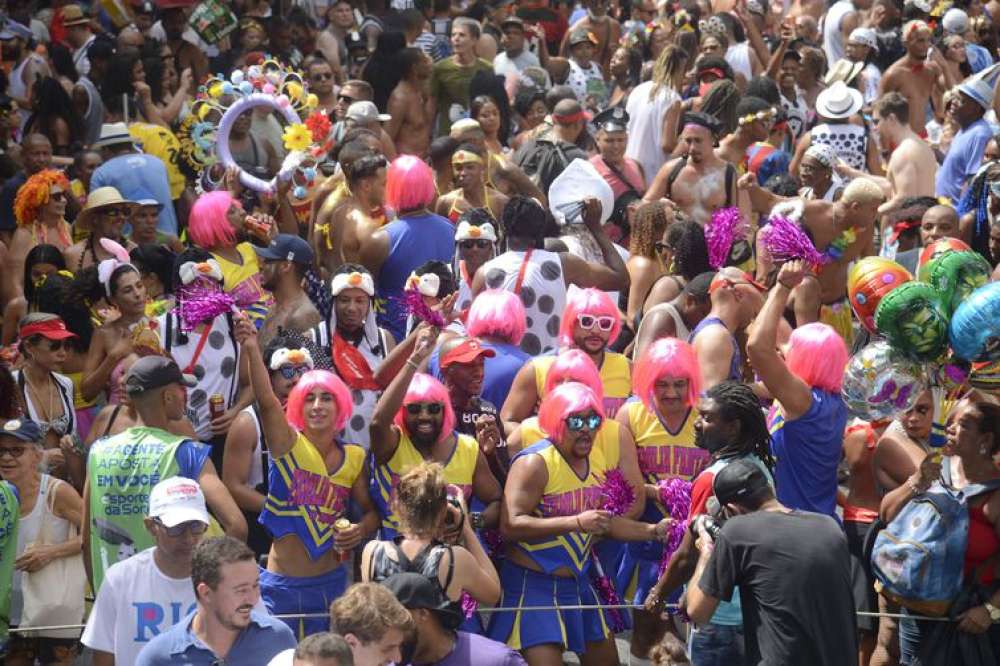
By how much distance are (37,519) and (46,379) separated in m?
1.27

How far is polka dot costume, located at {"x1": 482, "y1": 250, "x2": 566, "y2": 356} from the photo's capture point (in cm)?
844

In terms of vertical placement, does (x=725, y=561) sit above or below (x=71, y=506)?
above

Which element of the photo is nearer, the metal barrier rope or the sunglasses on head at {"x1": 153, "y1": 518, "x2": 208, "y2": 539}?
the sunglasses on head at {"x1": 153, "y1": 518, "x2": 208, "y2": 539}

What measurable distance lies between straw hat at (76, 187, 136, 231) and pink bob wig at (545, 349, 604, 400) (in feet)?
12.5

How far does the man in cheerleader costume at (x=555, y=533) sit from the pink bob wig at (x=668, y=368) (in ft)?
1.24

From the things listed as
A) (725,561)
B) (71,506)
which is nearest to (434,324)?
(71,506)

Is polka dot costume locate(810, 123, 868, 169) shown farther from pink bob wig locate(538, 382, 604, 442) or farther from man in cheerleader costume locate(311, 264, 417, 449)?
pink bob wig locate(538, 382, 604, 442)

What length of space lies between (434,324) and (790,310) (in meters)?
2.77

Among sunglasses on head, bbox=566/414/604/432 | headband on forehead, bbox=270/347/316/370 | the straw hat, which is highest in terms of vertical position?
sunglasses on head, bbox=566/414/604/432

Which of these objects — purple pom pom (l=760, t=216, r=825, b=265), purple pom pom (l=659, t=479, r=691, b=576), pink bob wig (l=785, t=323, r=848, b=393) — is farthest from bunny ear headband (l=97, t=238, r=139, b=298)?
pink bob wig (l=785, t=323, r=848, b=393)

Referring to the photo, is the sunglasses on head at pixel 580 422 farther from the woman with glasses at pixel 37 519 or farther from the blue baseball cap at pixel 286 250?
the blue baseball cap at pixel 286 250

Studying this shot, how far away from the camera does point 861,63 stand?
1430 centimetres

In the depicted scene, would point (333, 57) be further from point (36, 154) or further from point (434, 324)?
point (434, 324)

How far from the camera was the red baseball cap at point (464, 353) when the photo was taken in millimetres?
7234
